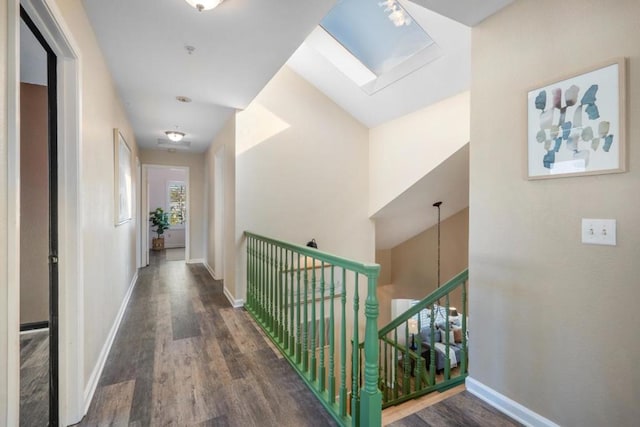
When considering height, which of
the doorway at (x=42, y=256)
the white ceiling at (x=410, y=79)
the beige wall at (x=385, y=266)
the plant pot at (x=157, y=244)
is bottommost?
the beige wall at (x=385, y=266)

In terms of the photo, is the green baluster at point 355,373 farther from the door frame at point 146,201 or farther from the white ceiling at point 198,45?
the door frame at point 146,201

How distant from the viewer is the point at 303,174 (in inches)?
151

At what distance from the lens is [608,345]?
1.35 m

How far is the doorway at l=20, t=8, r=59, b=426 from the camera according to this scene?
4.85 feet

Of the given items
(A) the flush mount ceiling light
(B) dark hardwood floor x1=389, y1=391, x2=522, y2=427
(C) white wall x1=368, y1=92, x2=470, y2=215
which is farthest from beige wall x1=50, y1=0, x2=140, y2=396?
(C) white wall x1=368, y1=92, x2=470, y2=215

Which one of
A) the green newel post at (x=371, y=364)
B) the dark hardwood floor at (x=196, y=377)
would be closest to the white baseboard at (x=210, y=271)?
the dark hardwood floor at (x=196, y=377)

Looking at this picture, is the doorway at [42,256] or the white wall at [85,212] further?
the doorway at [42,256]

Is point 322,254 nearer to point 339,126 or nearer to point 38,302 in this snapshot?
point 38,302

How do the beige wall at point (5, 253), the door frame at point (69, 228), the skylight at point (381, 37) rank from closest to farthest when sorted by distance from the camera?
the beige wall at point (5, 253) < the door frame at point (69, 228) < the skylight at point (381, 37)

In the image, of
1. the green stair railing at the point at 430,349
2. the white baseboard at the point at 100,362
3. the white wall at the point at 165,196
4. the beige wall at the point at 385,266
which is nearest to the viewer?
the white baseboard at the point at 100,362

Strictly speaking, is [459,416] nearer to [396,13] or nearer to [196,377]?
[196,377]

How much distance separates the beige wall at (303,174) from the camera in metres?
3.50

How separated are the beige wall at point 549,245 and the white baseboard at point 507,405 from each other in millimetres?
33

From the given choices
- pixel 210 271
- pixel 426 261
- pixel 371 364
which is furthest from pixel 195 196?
pixel 371 364
